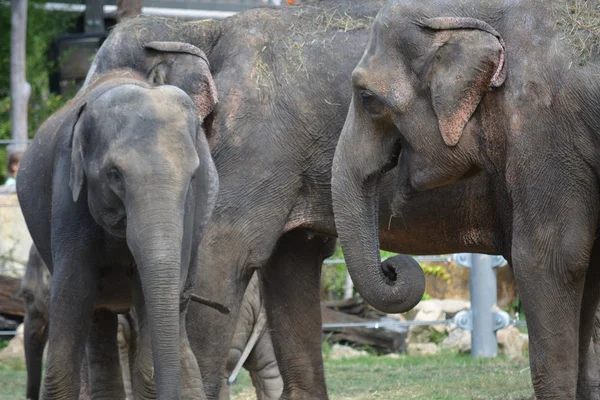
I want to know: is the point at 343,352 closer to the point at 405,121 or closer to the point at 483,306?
the point at 483,306

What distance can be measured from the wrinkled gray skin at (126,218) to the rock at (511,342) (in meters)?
4.99

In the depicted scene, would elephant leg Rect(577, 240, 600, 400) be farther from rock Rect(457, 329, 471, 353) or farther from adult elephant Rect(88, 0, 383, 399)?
rock Rect(457, 329, 471, 353)

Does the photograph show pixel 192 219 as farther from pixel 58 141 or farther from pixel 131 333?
pixel 131 333

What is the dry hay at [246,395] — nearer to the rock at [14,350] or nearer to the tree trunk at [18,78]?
the rock at [14,350]

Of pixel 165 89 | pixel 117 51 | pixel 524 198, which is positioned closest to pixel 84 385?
pixel 117 51

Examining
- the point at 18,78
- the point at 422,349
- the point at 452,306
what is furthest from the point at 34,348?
the point at 18,78

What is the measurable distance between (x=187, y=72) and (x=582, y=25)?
77.4 inches

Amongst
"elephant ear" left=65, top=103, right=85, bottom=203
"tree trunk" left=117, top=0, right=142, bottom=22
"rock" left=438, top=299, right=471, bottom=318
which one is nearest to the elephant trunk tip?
"elephant ear" left=65, top=103, right=85, bottom=203

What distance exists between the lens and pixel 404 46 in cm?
554

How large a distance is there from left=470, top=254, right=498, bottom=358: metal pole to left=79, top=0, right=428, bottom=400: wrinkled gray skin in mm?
3916

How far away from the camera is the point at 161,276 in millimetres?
4844

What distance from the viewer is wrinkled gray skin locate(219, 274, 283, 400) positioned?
8.12 meters

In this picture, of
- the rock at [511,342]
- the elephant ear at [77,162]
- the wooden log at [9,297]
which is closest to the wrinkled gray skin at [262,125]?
the elephant ear at [77,162]

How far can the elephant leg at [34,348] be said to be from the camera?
23.7 ft
